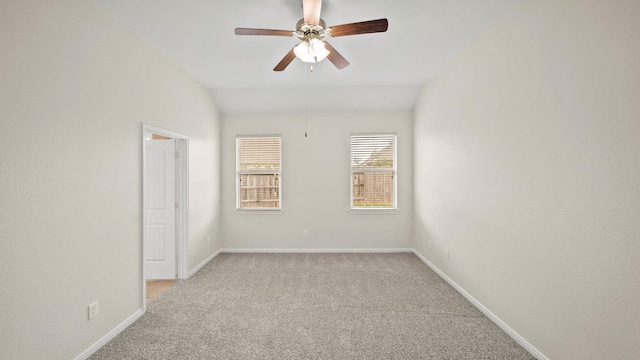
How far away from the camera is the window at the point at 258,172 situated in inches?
196

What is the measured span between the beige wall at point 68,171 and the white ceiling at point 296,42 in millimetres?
459

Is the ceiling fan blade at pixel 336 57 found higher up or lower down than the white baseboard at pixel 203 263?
higher up

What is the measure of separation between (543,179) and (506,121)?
63 centimetres

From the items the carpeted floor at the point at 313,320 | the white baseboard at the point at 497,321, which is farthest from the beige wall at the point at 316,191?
the white baseboard at the point at 497,321

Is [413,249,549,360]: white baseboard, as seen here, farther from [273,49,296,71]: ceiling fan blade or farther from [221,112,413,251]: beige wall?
[273,49,296,71]: ceiling fan blade

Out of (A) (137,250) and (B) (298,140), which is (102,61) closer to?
(A) (137,250)

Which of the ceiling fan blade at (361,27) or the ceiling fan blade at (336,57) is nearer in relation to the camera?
the ceiling fan blade at (361,27)

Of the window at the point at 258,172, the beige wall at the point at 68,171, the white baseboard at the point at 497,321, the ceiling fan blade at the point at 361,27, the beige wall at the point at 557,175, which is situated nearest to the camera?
the beige wall at the point at 557,175

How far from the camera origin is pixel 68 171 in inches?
77.2

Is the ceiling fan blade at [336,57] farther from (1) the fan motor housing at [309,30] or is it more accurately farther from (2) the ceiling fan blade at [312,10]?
(2) the ceiling fan blade at [312,10]

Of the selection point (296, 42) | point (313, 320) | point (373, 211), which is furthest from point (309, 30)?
point (373, 211)

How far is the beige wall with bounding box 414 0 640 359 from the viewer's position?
1.48m

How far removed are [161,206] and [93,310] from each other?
167 centimetres

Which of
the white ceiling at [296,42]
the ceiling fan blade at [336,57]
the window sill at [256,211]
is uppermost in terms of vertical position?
the white ceiling at [296,42]
